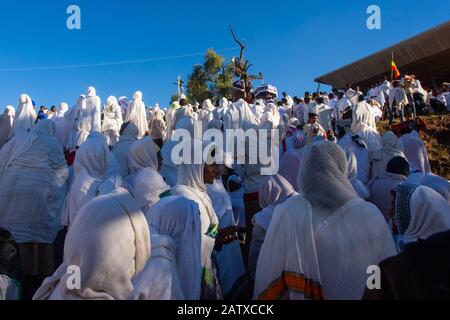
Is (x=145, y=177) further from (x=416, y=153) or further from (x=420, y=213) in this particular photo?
(x=416, y=153)

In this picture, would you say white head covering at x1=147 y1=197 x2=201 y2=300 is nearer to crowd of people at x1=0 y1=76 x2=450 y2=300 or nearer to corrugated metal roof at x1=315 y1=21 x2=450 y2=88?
crowd of people at x1=0 y1=76 x2=450 y2=300

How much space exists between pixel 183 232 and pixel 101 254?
0.79m

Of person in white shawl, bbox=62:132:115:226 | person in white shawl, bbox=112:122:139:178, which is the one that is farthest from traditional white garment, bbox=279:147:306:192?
person in white shawl, bbox=62:132:115:226

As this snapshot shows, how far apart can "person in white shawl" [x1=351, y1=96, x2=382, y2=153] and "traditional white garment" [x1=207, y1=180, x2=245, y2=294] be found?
12.8 feet

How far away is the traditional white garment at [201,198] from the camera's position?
3.15 metres

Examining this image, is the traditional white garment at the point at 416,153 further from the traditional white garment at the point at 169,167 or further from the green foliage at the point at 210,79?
the green foliage at the point at 210,79

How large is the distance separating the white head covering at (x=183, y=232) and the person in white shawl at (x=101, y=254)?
48 cm

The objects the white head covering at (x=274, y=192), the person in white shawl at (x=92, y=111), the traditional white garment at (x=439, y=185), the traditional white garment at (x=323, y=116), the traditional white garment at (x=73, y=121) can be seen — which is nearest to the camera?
the traditional white garment at (x=439, y=185)

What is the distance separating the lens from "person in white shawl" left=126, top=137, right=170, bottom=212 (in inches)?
166

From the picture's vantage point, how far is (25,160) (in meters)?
4.68

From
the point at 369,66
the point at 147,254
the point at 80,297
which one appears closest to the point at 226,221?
the point at 147,254

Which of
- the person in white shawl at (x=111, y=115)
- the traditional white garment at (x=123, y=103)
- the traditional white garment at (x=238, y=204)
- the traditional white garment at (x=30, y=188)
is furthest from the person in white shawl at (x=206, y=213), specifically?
the traditional white garment at (x=123, y=103)
